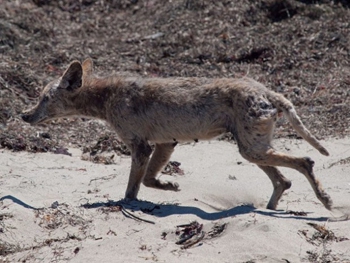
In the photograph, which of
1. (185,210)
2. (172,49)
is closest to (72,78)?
(185,210)

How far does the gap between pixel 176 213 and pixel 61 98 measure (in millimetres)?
2309

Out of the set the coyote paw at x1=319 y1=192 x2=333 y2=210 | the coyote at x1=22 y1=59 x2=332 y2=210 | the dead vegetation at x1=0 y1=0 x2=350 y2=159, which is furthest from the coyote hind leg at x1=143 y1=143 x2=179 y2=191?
the dead vegetation at x1=0 y1=0 x2=350 y2=159

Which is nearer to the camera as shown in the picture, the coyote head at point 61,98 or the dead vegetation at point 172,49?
the coyote head at point 61,98

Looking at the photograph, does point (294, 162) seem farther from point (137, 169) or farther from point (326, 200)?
point (137, 169)

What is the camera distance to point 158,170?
33.1ft

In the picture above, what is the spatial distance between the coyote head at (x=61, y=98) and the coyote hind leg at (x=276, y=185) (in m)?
2.41

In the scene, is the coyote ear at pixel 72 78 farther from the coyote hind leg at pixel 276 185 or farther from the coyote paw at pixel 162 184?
the coyote hind leg at pixel 276 185

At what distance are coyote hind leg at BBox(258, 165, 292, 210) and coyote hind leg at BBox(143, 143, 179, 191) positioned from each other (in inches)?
42.0

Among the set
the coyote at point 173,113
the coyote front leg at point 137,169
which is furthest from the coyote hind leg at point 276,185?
the coyote front leg at point 137,169

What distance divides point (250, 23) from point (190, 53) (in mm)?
1484

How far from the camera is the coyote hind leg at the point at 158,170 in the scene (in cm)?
1005

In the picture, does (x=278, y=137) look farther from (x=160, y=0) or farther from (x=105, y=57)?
(x=160, y=0)

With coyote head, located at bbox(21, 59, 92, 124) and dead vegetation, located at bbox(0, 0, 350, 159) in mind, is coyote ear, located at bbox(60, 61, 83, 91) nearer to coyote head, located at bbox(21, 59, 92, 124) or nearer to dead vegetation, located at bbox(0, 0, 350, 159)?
coyote head, located at bbox(21, 59, 92, 124)

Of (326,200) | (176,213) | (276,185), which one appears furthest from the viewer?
(276,185)
